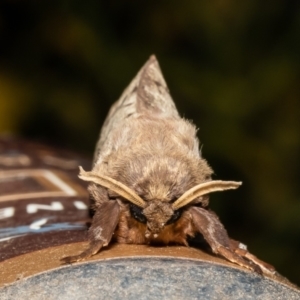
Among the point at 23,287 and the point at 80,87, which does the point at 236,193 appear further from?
the point at 23,287

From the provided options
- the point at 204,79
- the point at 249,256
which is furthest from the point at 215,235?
the point at 204,79

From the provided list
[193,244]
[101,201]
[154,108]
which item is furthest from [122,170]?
[154,108]

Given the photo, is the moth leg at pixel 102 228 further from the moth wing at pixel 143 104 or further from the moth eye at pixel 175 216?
the moth wing at pixel 143 104

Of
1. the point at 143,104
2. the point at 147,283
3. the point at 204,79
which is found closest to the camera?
the point at 147,283

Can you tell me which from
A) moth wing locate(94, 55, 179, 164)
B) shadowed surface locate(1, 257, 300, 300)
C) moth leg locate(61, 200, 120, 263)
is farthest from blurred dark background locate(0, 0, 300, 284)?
shadowed surface locate(1, 257, 300, 300)

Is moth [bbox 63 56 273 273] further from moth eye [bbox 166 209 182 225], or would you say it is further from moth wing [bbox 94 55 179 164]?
moth wing [bbox 94 55 179 164]

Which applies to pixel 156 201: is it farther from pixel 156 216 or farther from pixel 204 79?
pixel 204 79

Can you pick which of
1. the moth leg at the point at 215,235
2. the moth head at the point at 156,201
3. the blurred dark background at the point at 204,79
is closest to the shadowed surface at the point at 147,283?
the moth leg at the point at 215,235
